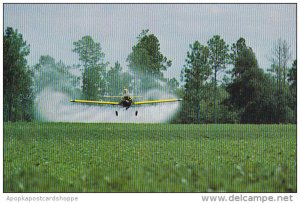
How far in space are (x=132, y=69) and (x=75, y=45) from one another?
1271 centimetres

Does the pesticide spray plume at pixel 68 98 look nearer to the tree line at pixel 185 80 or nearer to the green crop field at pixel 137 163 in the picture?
the tree line at pixel 185 80

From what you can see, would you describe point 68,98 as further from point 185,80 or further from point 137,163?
point 137,163

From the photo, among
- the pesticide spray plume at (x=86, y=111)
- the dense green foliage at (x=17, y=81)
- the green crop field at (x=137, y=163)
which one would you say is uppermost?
the dense green foliage at (x=17, y=81)

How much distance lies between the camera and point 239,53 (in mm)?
44656

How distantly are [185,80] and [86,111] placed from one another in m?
13.6

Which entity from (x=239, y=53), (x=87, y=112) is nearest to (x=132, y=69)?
(x=87, y=112)

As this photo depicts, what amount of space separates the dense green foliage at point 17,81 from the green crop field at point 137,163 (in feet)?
25.8

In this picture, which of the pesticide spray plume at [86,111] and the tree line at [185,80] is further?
the pesticide spray plume at [86,111]

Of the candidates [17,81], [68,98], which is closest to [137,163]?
[68,98]

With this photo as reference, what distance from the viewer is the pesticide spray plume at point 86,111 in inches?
1635

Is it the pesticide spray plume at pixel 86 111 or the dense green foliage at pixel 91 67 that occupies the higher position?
the dense green foliage at pixel 91 67

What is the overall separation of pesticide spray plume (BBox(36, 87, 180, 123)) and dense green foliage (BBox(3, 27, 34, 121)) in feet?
4.43

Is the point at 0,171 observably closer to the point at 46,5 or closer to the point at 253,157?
the point at 46,5

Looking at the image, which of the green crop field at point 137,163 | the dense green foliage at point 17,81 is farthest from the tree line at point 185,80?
the green crop field at point 137,163
